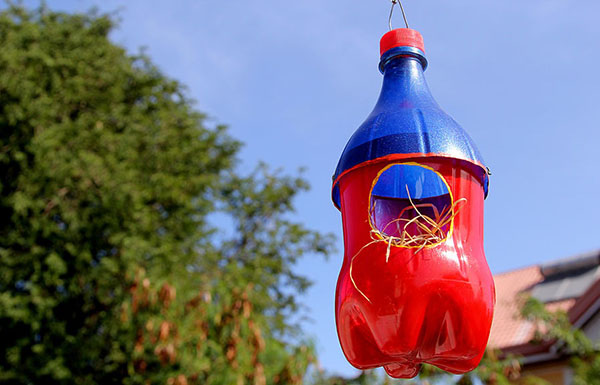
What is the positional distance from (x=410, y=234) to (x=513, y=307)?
33.6ft

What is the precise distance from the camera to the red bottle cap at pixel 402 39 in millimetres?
2455

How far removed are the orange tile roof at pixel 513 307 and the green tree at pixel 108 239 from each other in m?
3.34

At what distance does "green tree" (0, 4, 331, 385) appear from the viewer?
9023 millimetres

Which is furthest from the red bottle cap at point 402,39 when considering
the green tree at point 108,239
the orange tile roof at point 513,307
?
the orange tile roof at point 513,307

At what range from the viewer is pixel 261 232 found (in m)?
14.4

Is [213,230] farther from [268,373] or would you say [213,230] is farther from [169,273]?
[268,373]

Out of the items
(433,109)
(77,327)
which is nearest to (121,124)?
(77,327)

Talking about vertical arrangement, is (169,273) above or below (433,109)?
above

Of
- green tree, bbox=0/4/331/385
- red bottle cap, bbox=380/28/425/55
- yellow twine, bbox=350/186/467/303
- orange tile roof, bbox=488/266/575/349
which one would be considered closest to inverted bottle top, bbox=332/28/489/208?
red bottle cap, bbox=380/28/425/55

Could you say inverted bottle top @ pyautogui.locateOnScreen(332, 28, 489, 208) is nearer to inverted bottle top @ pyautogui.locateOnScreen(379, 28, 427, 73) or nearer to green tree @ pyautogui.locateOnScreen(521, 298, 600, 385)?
inverted bottle top @ pyautogui.locateOnScreen(379, 28, 427, 73)

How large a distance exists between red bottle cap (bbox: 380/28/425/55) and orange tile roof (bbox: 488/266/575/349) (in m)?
7.49

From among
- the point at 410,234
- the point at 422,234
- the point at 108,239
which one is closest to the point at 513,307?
the point at 108,239

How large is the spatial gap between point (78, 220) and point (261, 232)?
463 cm

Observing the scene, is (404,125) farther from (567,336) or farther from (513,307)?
(513,307)
